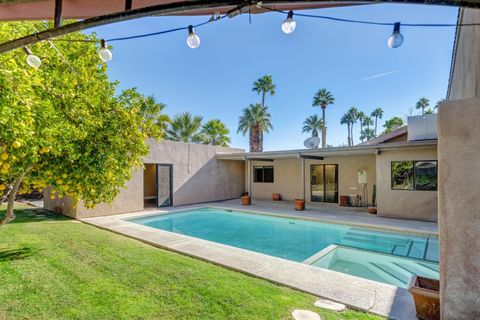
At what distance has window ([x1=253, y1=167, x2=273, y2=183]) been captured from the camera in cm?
1714

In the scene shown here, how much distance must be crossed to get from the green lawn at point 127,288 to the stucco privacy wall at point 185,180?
17.0 ft


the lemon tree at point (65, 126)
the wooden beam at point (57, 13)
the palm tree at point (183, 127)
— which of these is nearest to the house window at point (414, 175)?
the lemon tree at point (65, 126)

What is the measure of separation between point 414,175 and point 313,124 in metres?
27.3

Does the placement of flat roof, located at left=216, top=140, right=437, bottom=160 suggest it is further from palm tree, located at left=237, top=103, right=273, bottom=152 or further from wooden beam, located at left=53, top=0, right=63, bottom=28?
palm tree, located at left=237, top=103, right=273, bottom=152

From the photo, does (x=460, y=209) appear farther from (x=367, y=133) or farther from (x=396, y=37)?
(x=367, y=133)

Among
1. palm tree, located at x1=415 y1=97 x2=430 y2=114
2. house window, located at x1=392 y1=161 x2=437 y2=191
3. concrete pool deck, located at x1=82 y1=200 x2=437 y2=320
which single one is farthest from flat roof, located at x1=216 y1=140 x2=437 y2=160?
palm tree, located at x1=415 y1=97 x2=430 y2=114

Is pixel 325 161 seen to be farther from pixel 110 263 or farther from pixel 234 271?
pixel 110 263

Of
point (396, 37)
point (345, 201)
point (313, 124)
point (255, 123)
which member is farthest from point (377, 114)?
point (396, 37)

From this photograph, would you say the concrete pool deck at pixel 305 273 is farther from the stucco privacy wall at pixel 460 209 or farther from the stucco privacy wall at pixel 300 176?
the stucco privacy wall at pixel 300 176

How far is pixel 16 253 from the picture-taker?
5535 millimetres

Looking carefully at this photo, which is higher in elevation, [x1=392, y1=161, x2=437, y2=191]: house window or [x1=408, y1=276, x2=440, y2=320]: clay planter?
[x1=392, y1=161, x2=437, y2=191]: house window

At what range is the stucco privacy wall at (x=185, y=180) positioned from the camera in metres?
11.2

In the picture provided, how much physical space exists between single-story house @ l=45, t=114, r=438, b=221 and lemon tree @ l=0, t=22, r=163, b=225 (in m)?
3.15

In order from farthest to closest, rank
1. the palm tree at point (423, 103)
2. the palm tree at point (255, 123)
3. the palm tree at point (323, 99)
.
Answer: the palm tree at point (423, 103), the palm tree at point (323, 99), the palm tree at point (255, 123)
